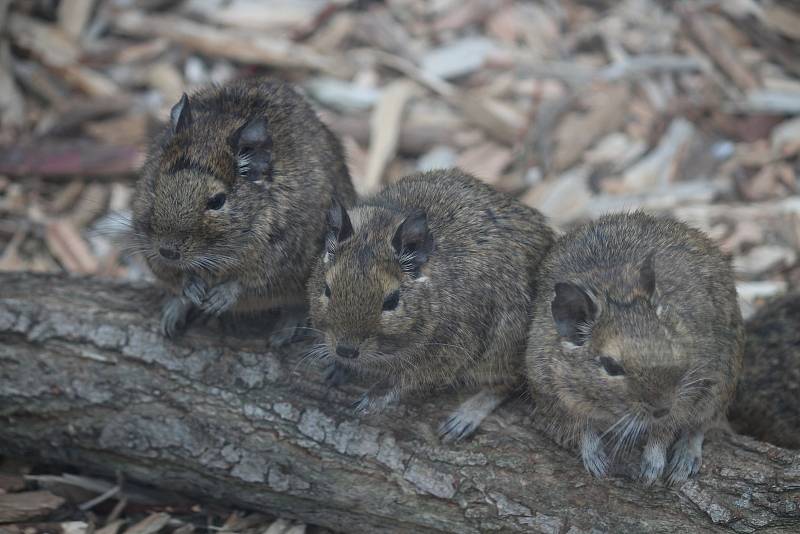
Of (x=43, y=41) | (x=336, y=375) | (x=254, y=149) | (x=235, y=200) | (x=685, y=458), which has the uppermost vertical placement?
(x=43, y=41)

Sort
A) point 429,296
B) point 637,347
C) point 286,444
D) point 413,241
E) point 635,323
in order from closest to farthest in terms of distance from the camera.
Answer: point 637,347 → point 635,323 → point 413,241 → point 429,296 → point 286,444

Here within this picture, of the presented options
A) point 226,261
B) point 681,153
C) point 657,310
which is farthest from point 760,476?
point 681,153

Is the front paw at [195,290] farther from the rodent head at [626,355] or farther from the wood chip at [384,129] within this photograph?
the wood chip at [384,129]

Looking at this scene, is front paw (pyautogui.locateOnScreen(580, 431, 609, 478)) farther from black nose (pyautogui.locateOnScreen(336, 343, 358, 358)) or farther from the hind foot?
black nose (pyautogui.locateOnScreen(336, 343, 358, 358))

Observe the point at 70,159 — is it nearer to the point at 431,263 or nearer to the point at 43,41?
the point at 43,41

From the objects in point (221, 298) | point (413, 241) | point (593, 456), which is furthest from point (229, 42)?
point (593, 456)
